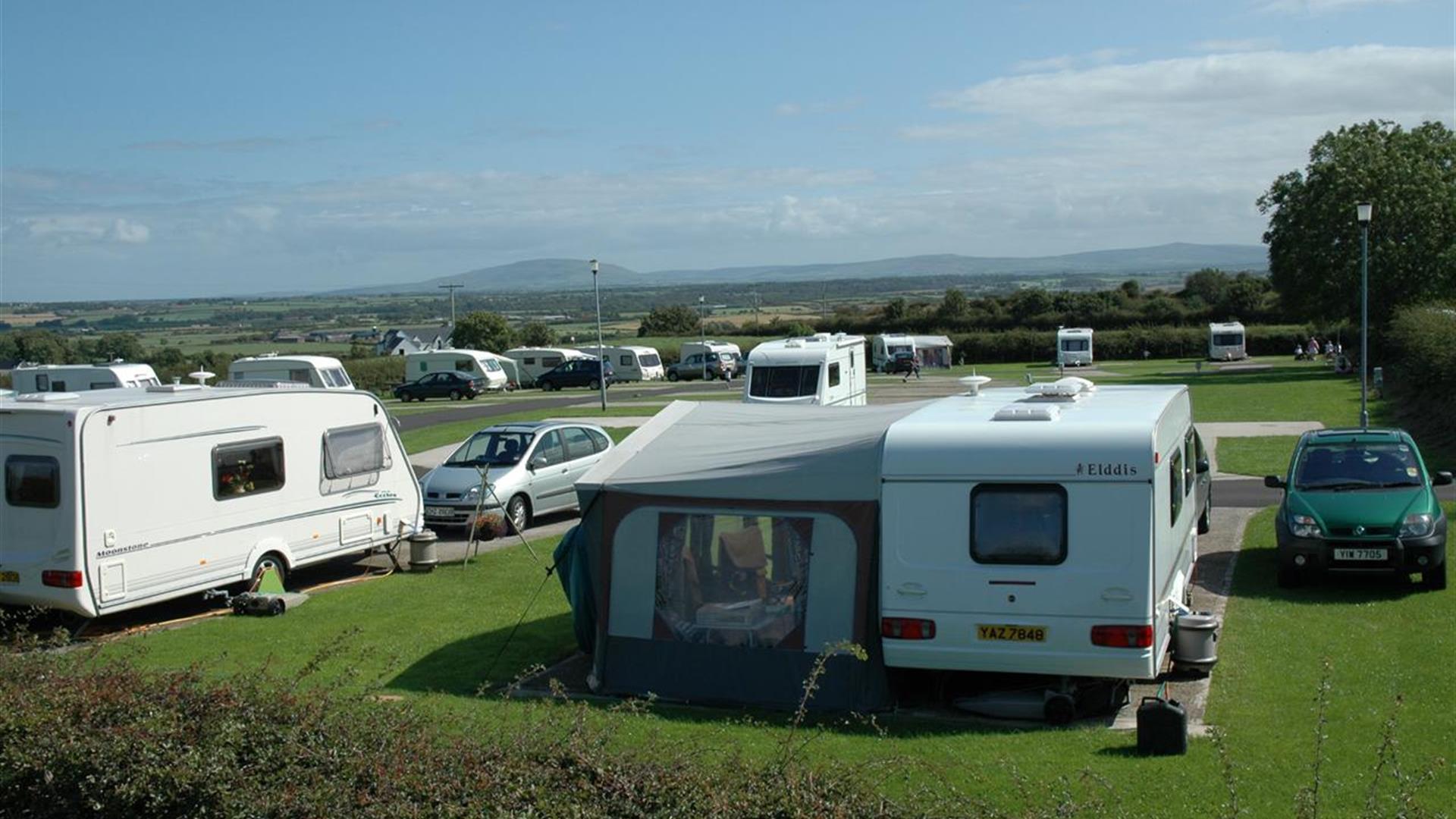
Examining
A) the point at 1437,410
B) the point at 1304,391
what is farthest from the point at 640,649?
the point at 1304,391

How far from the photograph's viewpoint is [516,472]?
19578 millimetres

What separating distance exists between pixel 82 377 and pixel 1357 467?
32752mm

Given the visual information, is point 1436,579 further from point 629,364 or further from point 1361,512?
point 629,364

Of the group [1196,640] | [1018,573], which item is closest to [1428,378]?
[1196,640]

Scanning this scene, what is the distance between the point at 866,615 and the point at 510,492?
10.1 m

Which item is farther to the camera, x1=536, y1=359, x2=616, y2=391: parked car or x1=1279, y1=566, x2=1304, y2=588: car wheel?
x1=536, y1=359, x2=616, y2=391: parked car

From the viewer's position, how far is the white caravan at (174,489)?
12883 millimetres

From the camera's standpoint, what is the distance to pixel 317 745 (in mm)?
6207

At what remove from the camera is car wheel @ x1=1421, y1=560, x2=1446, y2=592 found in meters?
13.2

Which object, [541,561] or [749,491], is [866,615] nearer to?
[749,491]

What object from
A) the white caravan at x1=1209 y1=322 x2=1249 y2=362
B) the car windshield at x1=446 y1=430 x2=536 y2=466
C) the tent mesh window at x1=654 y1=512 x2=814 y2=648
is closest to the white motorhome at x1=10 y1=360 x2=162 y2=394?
the car windshield at x1=446 y1=430 x2=536 y2=466

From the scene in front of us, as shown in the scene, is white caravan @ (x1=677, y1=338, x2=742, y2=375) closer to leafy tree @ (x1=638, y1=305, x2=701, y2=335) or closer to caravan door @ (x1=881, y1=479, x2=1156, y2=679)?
leafy tree @ (x1=638, y1=305, x2=701, y2=335)

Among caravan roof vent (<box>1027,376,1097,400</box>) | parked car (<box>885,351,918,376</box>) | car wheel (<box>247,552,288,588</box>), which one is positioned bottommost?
parked car (<box>885,351,918,376</box>)

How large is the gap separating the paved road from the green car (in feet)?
97.0
